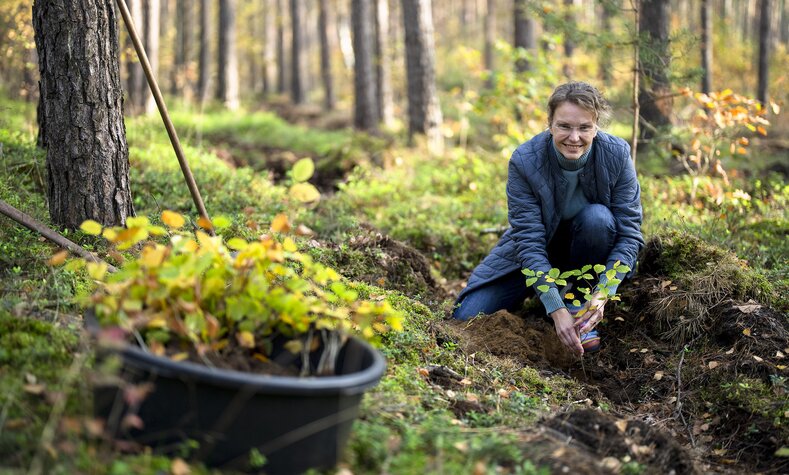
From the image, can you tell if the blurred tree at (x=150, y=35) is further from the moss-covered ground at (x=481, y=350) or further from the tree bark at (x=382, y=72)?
the moss-covered ground at (x=481, y=350)

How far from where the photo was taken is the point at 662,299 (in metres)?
4.04

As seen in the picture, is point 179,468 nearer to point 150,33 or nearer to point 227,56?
point 150,33

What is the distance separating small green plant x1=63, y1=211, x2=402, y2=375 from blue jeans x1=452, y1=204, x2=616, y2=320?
1.90 m

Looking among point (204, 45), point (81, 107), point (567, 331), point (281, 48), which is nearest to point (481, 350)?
point (567, 331)

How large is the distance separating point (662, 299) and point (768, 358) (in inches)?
27.8

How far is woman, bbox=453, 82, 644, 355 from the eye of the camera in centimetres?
384

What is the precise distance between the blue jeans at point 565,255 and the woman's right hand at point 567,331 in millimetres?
556

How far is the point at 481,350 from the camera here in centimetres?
374

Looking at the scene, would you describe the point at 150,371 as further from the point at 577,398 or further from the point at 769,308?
the point at 769,308

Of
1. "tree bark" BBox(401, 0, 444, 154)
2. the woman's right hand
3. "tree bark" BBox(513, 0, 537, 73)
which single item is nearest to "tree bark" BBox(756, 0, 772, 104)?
"tree bark" BBox(513, 0, 537, 73)

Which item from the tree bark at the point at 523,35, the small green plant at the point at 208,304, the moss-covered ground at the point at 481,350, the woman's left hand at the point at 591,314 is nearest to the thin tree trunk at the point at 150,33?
the moss-covered ground at the point at 481,350

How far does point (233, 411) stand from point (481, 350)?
6.36 feet

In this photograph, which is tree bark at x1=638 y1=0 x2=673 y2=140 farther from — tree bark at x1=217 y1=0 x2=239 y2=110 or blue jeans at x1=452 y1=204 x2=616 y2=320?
tree bark at x1=217 y1=0 x2=239 y2=110

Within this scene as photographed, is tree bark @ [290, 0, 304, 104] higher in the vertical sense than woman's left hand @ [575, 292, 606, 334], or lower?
higher
